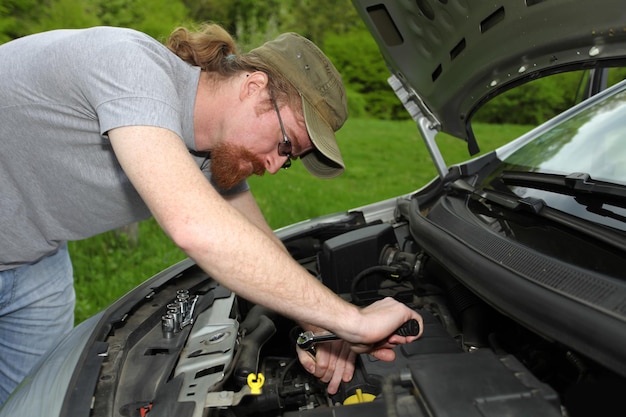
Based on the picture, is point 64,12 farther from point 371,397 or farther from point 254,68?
point 371,397

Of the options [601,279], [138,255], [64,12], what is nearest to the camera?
[601,279]

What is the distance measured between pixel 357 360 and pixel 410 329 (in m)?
0.19

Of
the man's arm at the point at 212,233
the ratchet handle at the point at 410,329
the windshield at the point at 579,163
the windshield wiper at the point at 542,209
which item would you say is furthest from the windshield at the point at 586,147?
the man's arm at the point at 212,233

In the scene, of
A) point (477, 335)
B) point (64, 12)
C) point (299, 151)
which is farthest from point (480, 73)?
point (64, 12)

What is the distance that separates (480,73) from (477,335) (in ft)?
2.98

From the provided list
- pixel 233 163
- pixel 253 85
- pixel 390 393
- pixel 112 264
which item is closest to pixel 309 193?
pixel 112 264

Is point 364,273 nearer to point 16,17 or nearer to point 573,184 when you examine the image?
point 573,184

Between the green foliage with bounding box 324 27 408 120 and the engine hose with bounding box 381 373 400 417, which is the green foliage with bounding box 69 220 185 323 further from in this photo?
the green foliage with bounding box 324 27 408 120

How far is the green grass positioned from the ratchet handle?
105 inches

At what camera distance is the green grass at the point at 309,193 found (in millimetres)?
4151

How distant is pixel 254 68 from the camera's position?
1.81 metres

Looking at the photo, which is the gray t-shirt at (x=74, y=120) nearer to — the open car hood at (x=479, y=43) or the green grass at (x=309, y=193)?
the open car hood at (x=479, y=43)

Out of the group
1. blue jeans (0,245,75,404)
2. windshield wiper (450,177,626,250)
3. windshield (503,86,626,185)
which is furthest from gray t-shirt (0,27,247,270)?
windshield (503,86,626,185)

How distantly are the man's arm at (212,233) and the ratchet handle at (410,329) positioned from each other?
28cm
